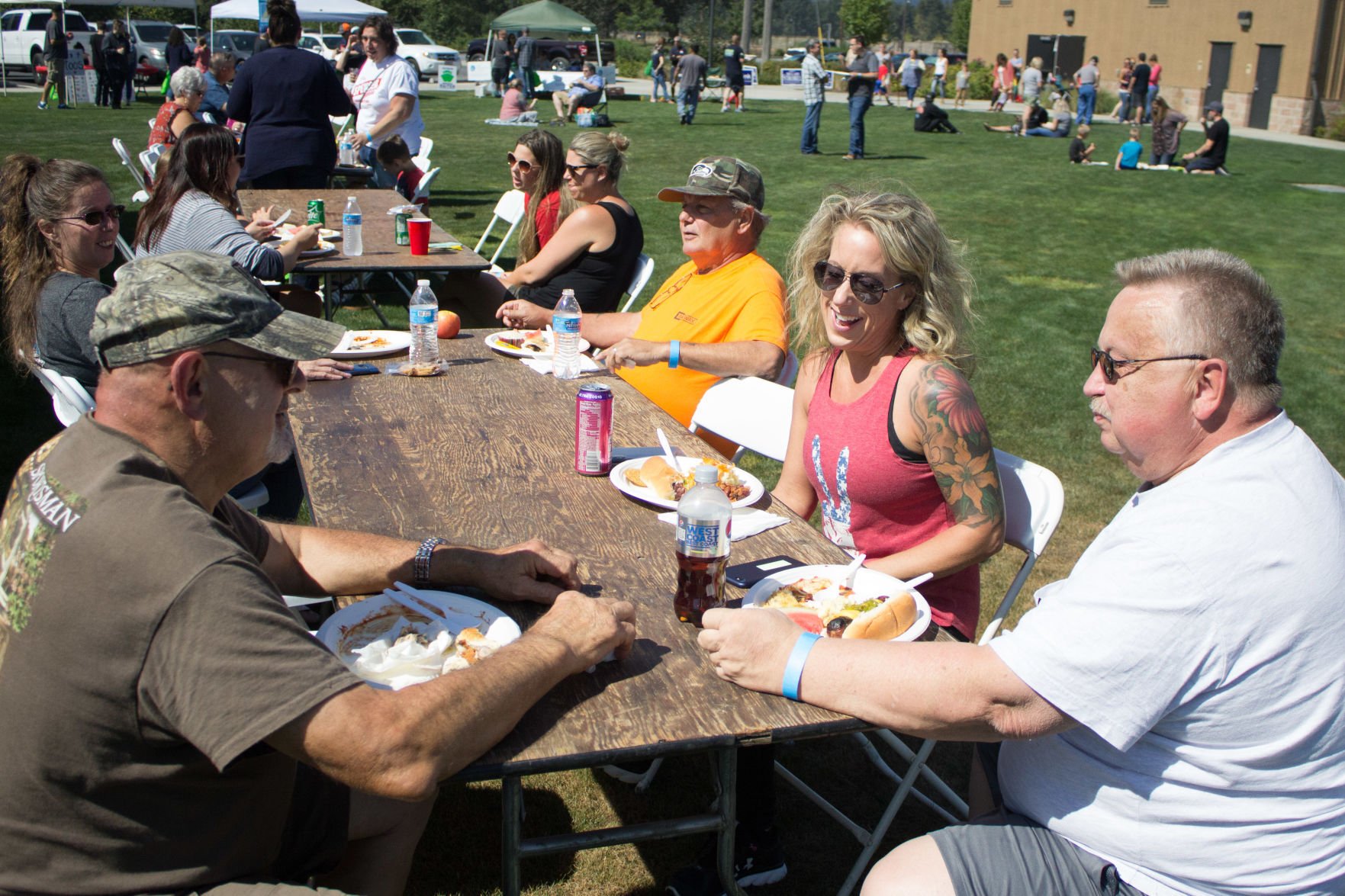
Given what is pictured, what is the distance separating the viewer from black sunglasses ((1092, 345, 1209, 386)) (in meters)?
1.91

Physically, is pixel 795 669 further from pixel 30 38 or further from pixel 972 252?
pixel 30 38

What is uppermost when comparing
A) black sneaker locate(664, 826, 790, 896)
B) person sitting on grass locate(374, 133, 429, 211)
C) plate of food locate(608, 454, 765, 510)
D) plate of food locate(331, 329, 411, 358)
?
person sitting on grass locate(374, 133, 429, 211)

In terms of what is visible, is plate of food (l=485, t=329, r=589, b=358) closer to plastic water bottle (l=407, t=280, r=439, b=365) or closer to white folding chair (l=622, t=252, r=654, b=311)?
plastic water bottle (l=407, t=280, r=439, b=365)

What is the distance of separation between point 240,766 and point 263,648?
278 millimetres

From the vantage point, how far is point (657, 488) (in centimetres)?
279

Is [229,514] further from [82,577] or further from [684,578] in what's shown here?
[684,578]

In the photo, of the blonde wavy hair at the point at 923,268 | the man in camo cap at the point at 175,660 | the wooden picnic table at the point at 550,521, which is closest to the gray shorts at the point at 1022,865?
the wooden picnic table at the point at 550,521

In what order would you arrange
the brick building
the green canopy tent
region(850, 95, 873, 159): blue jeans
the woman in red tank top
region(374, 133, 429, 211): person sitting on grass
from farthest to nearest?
the green canopy tent < the brick building < region(850, 95, 873, 159): blue jeans < region(374, 133, 429, 211): person sitting on grass < the woman in red tank top

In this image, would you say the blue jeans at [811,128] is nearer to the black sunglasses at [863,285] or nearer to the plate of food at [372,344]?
the plate of food at [372,344]

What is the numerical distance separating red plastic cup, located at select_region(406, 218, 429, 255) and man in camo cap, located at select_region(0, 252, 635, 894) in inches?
189

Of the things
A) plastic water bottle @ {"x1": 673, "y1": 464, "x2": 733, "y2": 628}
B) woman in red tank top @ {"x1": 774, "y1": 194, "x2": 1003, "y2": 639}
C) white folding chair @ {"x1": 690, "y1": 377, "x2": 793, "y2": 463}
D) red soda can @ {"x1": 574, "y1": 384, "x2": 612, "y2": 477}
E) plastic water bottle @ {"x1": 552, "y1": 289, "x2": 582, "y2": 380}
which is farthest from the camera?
plastic water bottle @ {"x1": 552, "y1": 289, "x2": 582, "y2": 380}

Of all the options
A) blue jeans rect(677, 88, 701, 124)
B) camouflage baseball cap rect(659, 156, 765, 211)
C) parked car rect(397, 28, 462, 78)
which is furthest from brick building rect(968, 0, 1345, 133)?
camouflage baseball cap rect(659, 156, 765, 211)

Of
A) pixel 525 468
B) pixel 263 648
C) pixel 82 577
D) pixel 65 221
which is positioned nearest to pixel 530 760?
pixel 263 648

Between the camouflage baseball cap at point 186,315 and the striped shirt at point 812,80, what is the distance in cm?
1947
